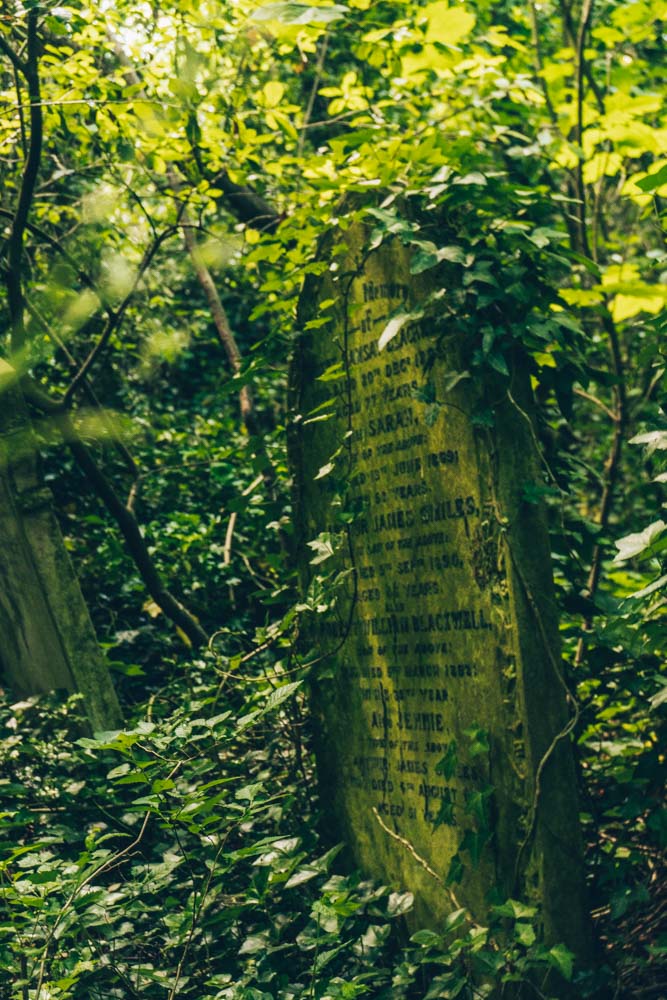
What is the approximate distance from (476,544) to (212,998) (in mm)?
1339

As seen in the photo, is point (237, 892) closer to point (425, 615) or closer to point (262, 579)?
point (425, 615)

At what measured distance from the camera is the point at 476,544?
2.58 metres

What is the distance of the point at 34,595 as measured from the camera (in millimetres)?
3422

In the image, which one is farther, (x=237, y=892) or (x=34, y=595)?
(x=34, y=595)

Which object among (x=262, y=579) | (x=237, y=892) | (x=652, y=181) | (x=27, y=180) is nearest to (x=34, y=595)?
(x=237, y=892)

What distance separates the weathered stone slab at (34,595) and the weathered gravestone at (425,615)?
35.4 inches

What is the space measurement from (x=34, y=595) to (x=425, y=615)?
1558 mm

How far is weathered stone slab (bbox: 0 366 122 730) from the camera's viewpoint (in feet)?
11.2

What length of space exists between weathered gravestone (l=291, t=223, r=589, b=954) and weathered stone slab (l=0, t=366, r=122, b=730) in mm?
898

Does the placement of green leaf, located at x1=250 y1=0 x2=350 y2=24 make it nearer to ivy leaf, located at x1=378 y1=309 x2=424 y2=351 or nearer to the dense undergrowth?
ivy leaf, located at x1=378 y1=309 x2=424 y2=351

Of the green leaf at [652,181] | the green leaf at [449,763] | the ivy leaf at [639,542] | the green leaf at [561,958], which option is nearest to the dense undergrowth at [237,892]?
the green leaf at [561,958]

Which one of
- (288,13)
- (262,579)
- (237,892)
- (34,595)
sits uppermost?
(288,13)

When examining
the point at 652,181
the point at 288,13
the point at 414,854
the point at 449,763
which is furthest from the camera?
the point at 414,854

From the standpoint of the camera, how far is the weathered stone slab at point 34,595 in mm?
3408
